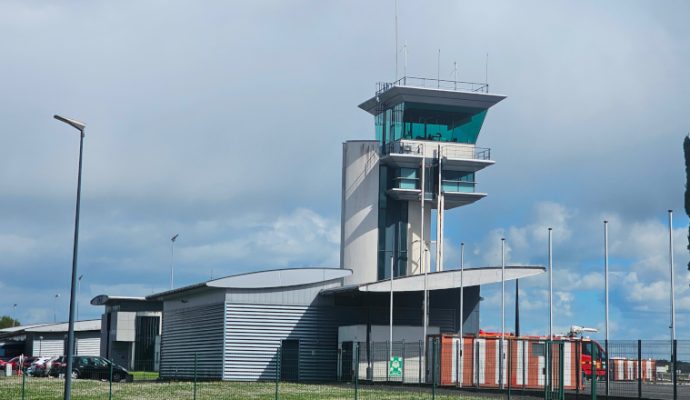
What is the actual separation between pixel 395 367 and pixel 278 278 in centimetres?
1146

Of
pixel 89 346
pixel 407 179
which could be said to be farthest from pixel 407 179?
pixel 89 346

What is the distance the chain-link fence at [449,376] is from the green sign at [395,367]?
0.16 ft

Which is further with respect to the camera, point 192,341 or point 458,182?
point 458,182

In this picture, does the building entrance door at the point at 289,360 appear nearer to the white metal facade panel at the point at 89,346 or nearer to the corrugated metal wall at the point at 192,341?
the corrugated metal wall at the point at 192,341

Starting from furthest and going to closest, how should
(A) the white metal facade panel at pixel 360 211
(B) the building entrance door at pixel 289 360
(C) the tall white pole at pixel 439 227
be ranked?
(C) the tall white pole at pixel 439 227 < (A) the white metal facade panel at pixel 360 211 < (B) the building entrance door at pixel 289 360

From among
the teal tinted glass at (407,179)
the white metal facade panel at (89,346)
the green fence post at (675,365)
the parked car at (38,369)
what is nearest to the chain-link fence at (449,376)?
the green fence post at (675,365)

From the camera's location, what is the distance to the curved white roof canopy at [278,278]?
6094 centimetres

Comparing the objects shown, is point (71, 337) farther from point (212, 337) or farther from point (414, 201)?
point (414, 201)

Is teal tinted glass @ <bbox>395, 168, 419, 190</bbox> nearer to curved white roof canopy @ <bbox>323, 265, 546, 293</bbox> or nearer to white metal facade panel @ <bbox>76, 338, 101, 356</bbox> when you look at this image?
curved white roof canopy @ <bbox>323, 265, 546, 293</bbox>

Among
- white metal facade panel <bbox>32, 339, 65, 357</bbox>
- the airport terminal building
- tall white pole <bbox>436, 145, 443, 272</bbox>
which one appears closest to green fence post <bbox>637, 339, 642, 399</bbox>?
the airport terminal building

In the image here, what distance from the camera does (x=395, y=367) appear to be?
5284 cm

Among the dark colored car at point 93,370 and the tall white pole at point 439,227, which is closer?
the dark colored car at point 93,370

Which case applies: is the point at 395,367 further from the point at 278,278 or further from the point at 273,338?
the point at 278,278

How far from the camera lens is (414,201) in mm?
72625
